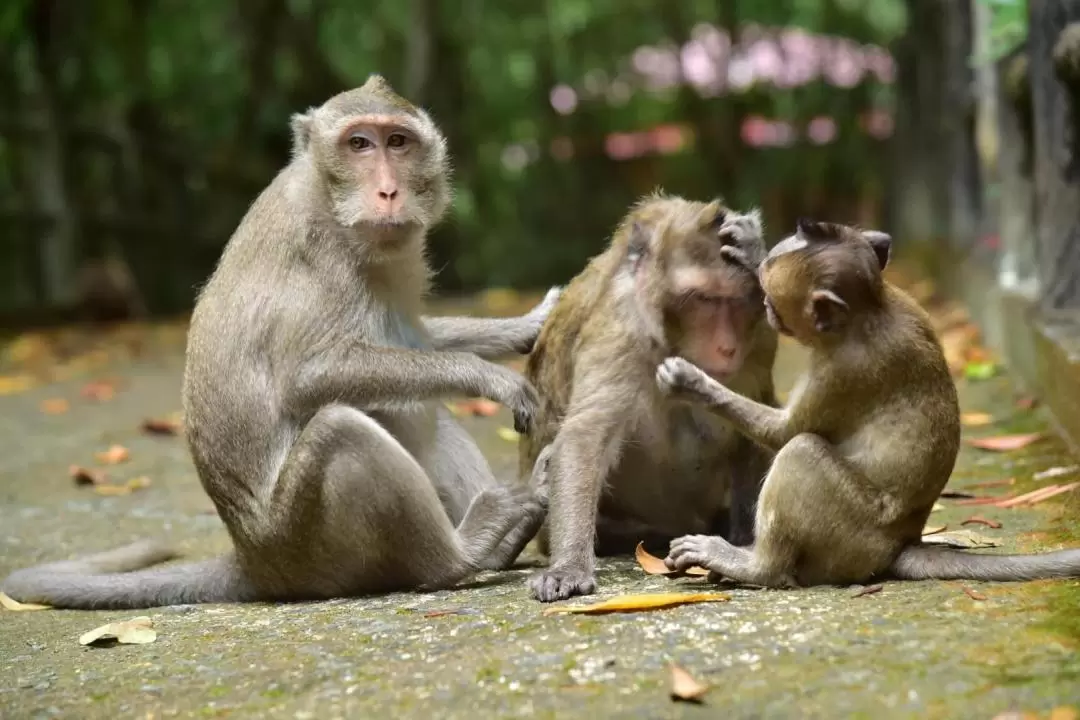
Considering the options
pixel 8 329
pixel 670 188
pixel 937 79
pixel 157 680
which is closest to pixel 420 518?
pixel 157 680

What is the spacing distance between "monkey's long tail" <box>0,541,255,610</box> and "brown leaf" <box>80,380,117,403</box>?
17.7 ft

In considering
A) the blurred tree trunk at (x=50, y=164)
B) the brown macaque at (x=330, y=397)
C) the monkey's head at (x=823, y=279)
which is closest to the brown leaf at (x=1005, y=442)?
the monkey's head at (x=823, y=279)

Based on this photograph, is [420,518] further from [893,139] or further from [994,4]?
[893,139]

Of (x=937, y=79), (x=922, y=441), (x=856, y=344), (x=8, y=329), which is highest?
(x=937, y=79)

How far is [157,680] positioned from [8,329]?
11.8 metres

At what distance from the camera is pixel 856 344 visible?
381cm

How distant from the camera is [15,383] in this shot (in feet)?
35.7

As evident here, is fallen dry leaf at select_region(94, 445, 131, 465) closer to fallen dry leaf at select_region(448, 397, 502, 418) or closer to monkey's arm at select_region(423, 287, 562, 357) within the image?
fallen dry leaf at select_region(448, 397, 502, 418)

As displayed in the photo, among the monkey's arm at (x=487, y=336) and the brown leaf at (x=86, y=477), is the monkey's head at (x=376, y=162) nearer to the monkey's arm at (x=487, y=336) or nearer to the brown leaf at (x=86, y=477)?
the monkey's arm at (x=487, y=336)

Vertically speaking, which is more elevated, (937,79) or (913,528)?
(937,79)

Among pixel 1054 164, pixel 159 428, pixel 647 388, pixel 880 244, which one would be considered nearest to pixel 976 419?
pixel 1054 164

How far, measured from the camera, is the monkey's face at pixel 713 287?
169 inches

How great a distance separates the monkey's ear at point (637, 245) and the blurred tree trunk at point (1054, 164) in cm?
226

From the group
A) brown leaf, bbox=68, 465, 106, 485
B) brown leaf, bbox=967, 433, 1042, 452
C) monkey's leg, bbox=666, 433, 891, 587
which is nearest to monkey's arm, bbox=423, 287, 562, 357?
monkey's leg, bbox=666, 433, 891, 587
